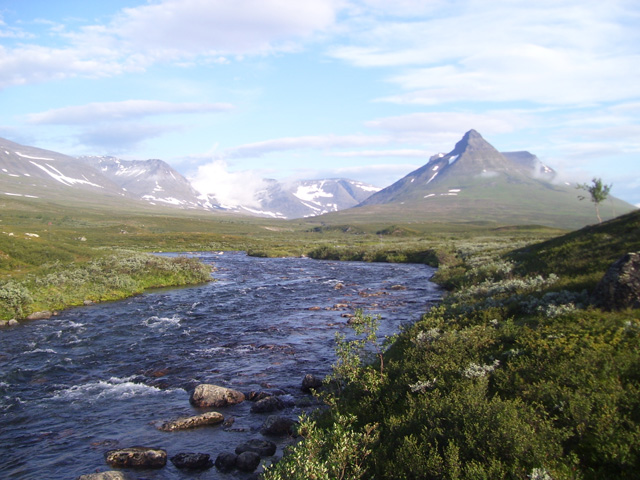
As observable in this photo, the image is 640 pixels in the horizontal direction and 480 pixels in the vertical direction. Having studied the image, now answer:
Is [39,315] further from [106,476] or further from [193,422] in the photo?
[106,476]

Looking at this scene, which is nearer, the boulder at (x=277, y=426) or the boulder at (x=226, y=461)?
the boulder at (x=226, y=461)

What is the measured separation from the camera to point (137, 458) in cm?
1316

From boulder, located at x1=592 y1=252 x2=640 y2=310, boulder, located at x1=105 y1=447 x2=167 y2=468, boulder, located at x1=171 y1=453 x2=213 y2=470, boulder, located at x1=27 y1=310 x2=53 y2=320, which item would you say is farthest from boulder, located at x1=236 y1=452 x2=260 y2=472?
boulder, located at x1=27 y1=310 x2=53 y2=320

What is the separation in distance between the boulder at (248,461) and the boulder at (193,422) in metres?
3.23

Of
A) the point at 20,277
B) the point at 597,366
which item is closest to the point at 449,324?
the point at 597,366

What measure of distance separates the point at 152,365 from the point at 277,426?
10479 millimetres

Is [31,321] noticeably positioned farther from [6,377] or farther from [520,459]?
[520,459]

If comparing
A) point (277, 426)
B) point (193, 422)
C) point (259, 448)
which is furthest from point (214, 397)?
point (259, 448)

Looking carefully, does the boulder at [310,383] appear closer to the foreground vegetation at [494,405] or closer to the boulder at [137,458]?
the foreground vegetation at [494,405]

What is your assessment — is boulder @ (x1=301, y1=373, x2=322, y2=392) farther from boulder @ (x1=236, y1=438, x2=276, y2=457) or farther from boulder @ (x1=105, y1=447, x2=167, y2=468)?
boulder @ (x1=105, y1=447, x2=167, y2=468)

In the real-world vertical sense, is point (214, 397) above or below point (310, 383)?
below

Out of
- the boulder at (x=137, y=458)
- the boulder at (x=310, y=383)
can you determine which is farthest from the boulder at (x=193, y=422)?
the boulder at (x=310, y=383)

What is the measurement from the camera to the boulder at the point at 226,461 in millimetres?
12828

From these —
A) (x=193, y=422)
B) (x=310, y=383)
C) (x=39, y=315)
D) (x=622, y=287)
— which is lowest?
(x=39, y=315)
